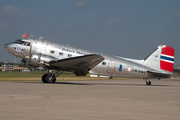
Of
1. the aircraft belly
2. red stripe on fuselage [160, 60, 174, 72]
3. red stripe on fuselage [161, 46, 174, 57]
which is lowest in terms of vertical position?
the aircraft belly

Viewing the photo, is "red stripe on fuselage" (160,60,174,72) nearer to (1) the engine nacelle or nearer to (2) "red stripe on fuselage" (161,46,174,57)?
(2) "red stripe on fuselage" (161,46,174,57)

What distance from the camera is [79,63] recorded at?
2386 cm

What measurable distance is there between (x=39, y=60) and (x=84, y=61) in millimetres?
4757

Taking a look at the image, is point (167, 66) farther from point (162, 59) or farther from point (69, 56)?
point (69, 56)

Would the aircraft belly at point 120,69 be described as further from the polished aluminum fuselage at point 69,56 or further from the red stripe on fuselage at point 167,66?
the red stripe on fuselage at point 167,66

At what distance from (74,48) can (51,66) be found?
3.46 meters

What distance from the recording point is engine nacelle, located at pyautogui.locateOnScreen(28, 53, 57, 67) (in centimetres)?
2336

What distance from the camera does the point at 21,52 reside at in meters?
24.2

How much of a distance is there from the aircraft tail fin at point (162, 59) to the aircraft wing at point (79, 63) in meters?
7.06

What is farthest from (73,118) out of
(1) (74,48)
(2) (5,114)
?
(1) (74,48)

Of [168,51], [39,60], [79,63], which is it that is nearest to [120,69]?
[79,63]

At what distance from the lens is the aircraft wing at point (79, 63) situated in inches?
895

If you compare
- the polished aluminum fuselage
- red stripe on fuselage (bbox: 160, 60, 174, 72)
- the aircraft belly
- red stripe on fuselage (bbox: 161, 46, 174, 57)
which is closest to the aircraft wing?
the polished aluminum fuselage

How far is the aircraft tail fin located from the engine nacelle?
12062mm
